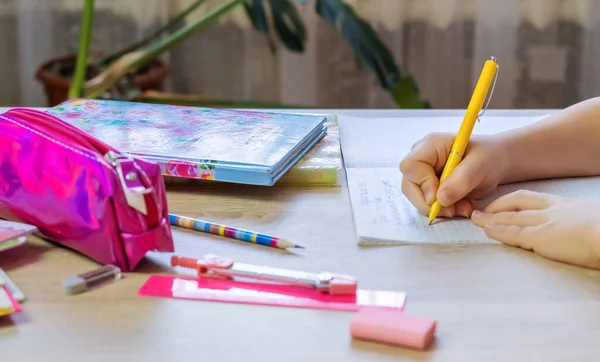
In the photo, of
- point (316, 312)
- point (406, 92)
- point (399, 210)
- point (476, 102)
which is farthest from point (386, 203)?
point (406, 92)

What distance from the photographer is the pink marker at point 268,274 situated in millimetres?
580

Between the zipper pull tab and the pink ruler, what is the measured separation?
0.06 meters

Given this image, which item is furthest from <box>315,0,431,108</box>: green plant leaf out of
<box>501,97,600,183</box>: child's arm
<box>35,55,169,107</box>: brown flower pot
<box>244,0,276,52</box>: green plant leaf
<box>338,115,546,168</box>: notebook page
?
<box>501,97,600,183</box>: child's arm

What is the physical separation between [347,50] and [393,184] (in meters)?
1.21

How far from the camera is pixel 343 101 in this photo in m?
2.04

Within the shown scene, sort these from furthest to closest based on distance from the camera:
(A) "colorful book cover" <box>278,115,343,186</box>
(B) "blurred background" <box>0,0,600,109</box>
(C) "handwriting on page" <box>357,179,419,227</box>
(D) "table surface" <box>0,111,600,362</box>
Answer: (B) "blurred background" <box>0,0,600,109</box> < (A) "colorful book cover" <box>278,115,343,186</box> < (C) "handwriting on page" <box>357,179,419,227</box> < (D) "table surface" <box>0,111,600,362</box>

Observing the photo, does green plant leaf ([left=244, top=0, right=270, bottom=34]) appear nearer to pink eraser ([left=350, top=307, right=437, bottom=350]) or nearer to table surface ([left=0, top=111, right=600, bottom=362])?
table surface ([left=0, top=111, right=600, bottom=362])

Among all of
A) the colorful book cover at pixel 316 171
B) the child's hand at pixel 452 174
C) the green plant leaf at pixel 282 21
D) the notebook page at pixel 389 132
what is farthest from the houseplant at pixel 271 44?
the child's hand at pixel 452 174

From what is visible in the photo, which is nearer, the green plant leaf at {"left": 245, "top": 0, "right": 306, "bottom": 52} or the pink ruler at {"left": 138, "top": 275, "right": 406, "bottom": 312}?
the pink ruler at {"left": 138, "top": 275, "right": 406, "bottom": 312}

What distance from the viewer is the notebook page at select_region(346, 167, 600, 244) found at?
0.69m

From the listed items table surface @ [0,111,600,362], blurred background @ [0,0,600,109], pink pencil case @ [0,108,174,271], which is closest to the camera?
table surface @ [0,111,600,362]

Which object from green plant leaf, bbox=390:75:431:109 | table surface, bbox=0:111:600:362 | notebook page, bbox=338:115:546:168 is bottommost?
green plant leaf, bbox=390:75:431:109

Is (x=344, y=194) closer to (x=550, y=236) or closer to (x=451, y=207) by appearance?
(x=451, y=207)

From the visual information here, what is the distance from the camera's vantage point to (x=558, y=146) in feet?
2.78
